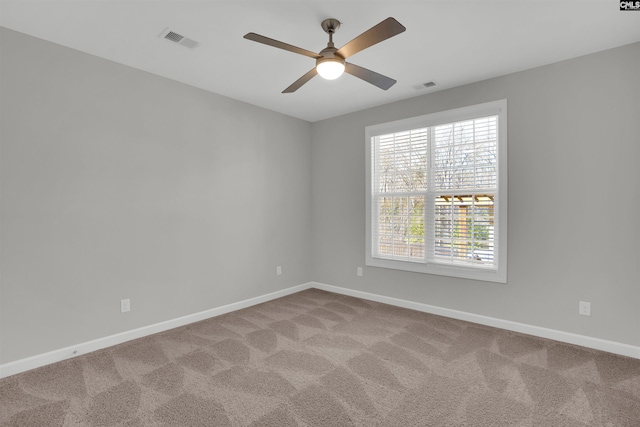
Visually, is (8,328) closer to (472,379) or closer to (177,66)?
(177,66)

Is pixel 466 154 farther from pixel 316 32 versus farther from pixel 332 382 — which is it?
pixel 332 382

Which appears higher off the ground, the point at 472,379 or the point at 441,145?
the point at 441,145

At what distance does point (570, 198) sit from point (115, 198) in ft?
13.9

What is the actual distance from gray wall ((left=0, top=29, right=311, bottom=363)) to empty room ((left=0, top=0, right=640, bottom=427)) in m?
0.02

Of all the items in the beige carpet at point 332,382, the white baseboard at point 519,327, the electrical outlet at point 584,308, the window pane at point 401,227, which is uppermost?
the window pane at point 401,227

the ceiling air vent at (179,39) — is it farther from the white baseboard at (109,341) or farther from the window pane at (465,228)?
the window pane at (465,228)

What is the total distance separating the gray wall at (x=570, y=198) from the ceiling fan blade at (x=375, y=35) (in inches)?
81.0

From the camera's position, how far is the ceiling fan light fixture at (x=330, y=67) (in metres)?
2.24

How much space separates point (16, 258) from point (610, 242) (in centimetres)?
487

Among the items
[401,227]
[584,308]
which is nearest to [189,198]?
[401,227]

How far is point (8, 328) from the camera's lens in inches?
97.8

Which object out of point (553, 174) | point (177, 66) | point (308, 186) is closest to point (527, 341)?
point (553, 174)

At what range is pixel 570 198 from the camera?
3.04 meters

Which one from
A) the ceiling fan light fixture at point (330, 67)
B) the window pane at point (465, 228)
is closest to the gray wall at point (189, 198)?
the window pane at point (465, 228)
